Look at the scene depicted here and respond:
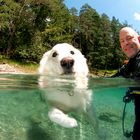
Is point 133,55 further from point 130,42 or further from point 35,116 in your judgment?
point 35,116

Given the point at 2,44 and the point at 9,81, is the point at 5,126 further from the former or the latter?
the point at 2,44

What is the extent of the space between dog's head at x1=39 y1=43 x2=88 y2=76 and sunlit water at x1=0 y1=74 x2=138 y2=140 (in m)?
0.82

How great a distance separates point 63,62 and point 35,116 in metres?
2.52

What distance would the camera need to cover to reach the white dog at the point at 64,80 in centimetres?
605

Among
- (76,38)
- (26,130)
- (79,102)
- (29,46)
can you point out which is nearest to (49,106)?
(79,102)

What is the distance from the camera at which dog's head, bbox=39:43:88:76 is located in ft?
19.9

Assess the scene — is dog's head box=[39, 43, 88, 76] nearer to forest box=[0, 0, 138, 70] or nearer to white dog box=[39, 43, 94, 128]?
white dog box=[39, 43, 94, 128]

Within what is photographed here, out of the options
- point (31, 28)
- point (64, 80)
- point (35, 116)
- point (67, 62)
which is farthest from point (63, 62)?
point (31, 28)

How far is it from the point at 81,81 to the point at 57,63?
0.83 metres

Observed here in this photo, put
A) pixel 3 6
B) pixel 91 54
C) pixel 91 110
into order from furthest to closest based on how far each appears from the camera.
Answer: pixel 91 54 → pixel 3 6 → pixel 91 110

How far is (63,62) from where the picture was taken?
6047 mm

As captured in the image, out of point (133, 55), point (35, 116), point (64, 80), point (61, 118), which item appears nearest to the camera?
point (61, 118)

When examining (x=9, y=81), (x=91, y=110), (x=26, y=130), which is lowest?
(x=26, y=130)

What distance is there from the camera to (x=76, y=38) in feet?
223
